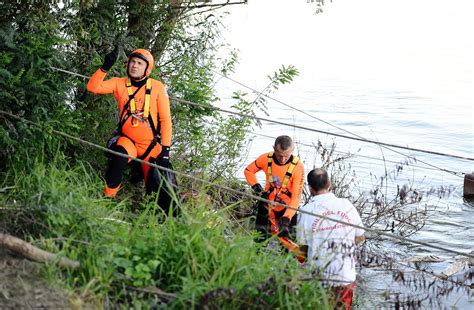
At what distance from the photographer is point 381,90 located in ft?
89.9

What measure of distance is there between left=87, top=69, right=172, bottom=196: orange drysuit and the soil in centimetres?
298

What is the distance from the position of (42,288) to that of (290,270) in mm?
1578

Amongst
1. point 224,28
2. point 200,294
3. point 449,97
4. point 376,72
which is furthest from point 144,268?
point 376,72

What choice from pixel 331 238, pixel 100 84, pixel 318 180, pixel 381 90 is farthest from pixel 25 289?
pixel 381 90

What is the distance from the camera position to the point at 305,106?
2358 cm

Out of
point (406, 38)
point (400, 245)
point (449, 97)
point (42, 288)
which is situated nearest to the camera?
point (42, 288)

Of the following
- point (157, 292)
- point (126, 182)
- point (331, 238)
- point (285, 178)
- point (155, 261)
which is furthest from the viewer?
point (126, 182)

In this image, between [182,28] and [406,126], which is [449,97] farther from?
[182,28]

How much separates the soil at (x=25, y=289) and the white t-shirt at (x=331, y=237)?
5.91 ft

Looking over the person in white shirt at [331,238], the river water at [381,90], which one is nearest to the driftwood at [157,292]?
the person in white shirt at [331,238]

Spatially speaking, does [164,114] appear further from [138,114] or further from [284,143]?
[284,143]

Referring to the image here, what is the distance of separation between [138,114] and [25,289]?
3.43 meters

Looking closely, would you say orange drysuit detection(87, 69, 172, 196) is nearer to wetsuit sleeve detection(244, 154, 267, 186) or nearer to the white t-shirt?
wetsuit sleeve detection(244, 154, 267, 186)

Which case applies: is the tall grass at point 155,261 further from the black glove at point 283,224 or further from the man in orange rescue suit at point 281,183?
the man in orange rescue suit at point 281,183
